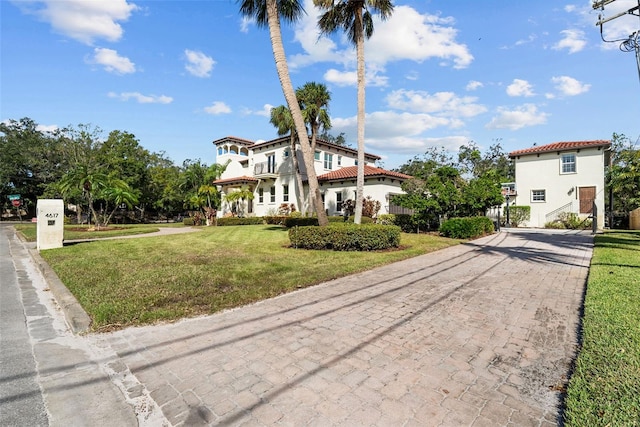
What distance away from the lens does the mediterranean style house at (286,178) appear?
2202cm

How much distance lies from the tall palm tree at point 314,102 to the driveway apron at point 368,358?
17298 millimetres

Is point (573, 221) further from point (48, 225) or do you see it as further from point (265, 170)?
point (48, 225)

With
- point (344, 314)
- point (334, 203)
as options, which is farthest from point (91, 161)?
point (344, 314)

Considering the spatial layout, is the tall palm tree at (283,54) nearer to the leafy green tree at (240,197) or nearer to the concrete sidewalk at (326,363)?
the concrete sidewalk at (326,363)

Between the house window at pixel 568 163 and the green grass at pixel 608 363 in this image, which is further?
the house window at pixel 568 163

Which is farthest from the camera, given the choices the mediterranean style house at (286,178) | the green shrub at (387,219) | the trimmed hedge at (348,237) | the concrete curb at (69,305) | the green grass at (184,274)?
the mediterranean style house at (286,178)

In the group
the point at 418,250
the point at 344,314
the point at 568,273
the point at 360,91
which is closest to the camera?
the point at 344,314

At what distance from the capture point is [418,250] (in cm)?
1114

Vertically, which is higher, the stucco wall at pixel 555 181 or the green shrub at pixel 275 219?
the stucco wall at pixel 555 181

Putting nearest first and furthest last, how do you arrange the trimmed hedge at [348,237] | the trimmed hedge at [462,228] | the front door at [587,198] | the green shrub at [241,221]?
→ the trimmed hedge at [348,237] < the trimmed hedge at [462,228] < the front door at [587,198] < the green shrub at [241,221]

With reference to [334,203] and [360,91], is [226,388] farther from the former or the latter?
[334,203]

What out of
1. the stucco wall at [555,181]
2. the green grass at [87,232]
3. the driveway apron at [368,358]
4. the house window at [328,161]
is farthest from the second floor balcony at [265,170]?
the driveway apron at [368,358]

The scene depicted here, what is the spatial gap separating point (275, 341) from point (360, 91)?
1192 cm

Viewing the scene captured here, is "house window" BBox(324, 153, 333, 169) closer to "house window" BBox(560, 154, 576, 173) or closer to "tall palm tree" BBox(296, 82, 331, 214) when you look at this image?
"tall palm tree" BBox(296, 82, 331, 214)
